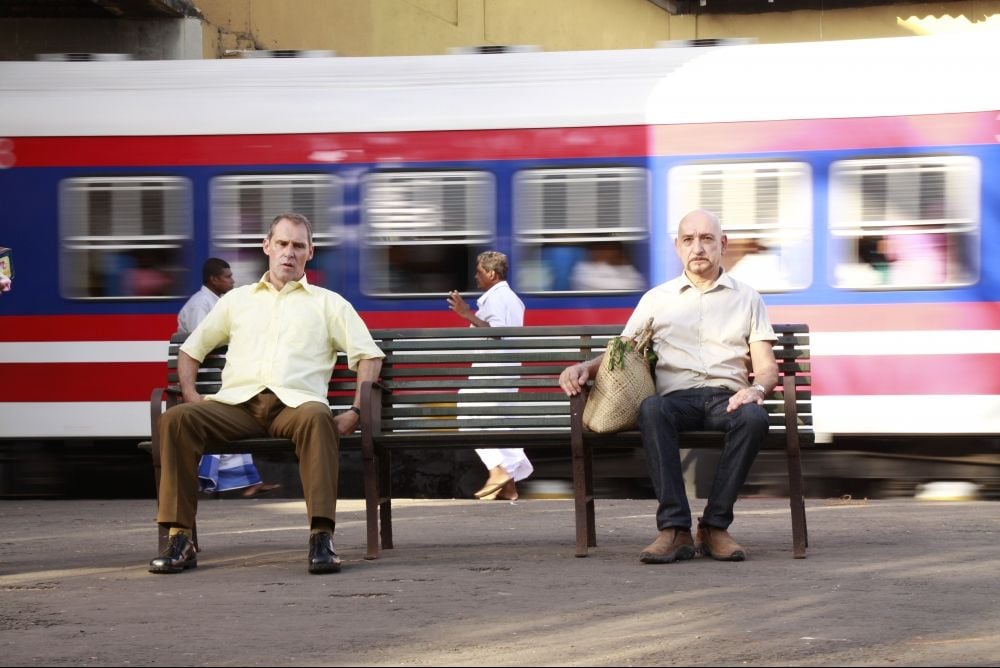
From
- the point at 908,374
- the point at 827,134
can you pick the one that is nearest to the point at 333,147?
the point at 827,134

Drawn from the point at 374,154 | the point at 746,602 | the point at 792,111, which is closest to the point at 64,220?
the point at 374,154

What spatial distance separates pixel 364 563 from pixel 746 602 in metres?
1.89

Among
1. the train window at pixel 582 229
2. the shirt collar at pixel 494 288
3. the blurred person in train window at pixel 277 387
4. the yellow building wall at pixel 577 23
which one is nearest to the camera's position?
the blurred person in train window at pixel 277 387

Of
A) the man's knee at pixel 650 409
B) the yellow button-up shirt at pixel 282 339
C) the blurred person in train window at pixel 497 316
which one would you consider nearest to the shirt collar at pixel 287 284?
the yellow button-up shirt at pixel 282 339

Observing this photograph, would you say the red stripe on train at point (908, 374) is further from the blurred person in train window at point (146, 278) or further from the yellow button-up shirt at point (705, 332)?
the yellow button-up shirt at point (705, 332)

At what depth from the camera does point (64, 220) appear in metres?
12.9

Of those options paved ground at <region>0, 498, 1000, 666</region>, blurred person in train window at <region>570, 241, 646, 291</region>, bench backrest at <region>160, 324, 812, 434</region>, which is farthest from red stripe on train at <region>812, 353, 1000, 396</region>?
bench backrest at <region>160, 324, 812, 434</region>

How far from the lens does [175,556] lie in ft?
22.7

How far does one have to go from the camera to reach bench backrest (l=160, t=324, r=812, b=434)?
760 centimetres

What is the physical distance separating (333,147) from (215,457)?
2.61m

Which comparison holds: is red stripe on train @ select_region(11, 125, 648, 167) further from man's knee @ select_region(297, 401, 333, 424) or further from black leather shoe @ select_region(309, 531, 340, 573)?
black leather shoe @ select_region(309, 531, 340, 573)

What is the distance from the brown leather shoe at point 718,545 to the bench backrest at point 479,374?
67 cm

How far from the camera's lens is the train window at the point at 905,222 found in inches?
479

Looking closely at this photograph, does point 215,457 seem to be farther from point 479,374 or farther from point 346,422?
point 346,422
